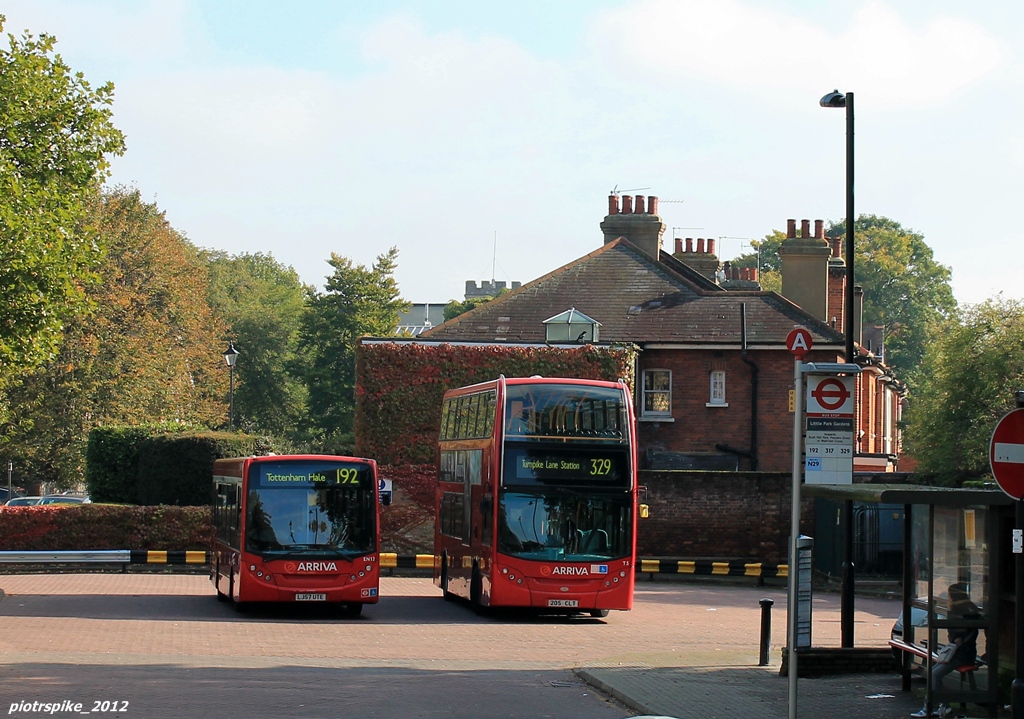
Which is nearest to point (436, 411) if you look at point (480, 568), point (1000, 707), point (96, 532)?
point (96, 532)

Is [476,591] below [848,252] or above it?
below

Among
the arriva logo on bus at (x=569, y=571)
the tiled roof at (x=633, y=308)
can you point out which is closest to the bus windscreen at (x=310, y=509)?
the arriva logo on bus at (x=569, y=571)

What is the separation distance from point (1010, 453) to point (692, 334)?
1355 inches

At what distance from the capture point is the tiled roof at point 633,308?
4525cm

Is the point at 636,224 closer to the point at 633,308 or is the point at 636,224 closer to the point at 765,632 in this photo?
the point at 633,308

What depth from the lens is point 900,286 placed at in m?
105

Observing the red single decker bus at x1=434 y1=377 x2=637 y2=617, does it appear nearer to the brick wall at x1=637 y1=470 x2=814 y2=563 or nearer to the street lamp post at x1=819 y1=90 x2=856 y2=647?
the street lamp post at x1=819 y1=90 x2=856 y2=647

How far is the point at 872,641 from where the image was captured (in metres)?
22.5

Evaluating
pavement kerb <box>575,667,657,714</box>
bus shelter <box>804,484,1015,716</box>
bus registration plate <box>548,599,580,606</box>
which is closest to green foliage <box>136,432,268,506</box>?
bus registration plate <box>548,599,580,606</box>

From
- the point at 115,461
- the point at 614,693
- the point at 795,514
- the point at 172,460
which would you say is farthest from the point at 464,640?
the point at 115,461

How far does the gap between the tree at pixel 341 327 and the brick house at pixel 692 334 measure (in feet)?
125

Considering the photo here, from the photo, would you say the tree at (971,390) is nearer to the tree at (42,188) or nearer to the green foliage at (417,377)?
the green foliage at (417,377)

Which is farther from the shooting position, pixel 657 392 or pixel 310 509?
pixel 657 392

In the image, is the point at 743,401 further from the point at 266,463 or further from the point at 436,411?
the point at 266,463
